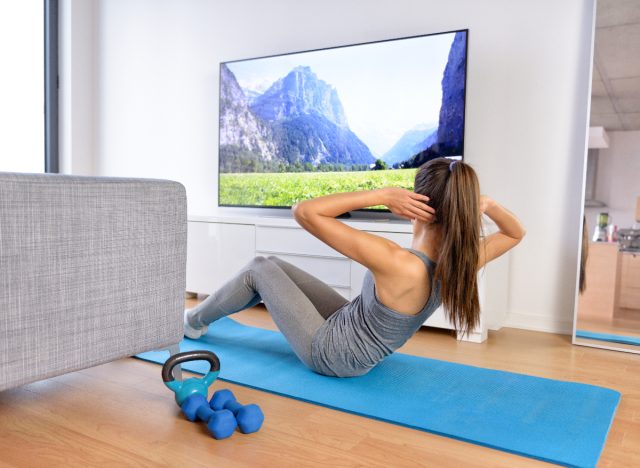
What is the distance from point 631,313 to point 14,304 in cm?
270

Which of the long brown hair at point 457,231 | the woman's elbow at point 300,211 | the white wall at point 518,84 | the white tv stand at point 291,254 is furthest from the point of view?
the white wall at point 518,84

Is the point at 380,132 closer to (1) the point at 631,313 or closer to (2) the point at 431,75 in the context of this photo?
(2) the point at 431,75

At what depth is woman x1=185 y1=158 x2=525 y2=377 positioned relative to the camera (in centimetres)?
173

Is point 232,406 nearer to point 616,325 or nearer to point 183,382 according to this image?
point 183,382

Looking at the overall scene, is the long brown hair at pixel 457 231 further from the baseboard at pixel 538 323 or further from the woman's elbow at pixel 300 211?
the baseboard at pixel 538 323

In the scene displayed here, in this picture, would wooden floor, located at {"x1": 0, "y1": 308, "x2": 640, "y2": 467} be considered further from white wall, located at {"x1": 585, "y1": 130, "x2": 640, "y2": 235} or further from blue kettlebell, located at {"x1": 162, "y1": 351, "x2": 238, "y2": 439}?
white wall, located at {"x1": 585, "y1": 130, "x2": 640, "y2": 235}

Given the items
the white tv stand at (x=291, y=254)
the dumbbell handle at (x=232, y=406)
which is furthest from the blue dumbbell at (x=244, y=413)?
the white tv stand at (x=291, y=254)

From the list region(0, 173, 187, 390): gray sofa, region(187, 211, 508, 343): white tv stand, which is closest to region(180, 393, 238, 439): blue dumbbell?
region(0, 173, 187, 390): gray sofa

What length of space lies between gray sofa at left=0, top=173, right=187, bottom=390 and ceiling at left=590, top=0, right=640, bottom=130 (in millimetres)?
2198

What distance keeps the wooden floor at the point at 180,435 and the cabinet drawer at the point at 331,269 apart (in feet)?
4.23

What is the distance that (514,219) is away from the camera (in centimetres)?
Result: 208

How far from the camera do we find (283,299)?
2096mm

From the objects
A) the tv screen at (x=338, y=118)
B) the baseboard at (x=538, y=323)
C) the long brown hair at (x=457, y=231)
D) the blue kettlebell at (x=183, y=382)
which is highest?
the tv screen at (x=338, y=118)

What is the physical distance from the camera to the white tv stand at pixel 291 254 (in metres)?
3.00
